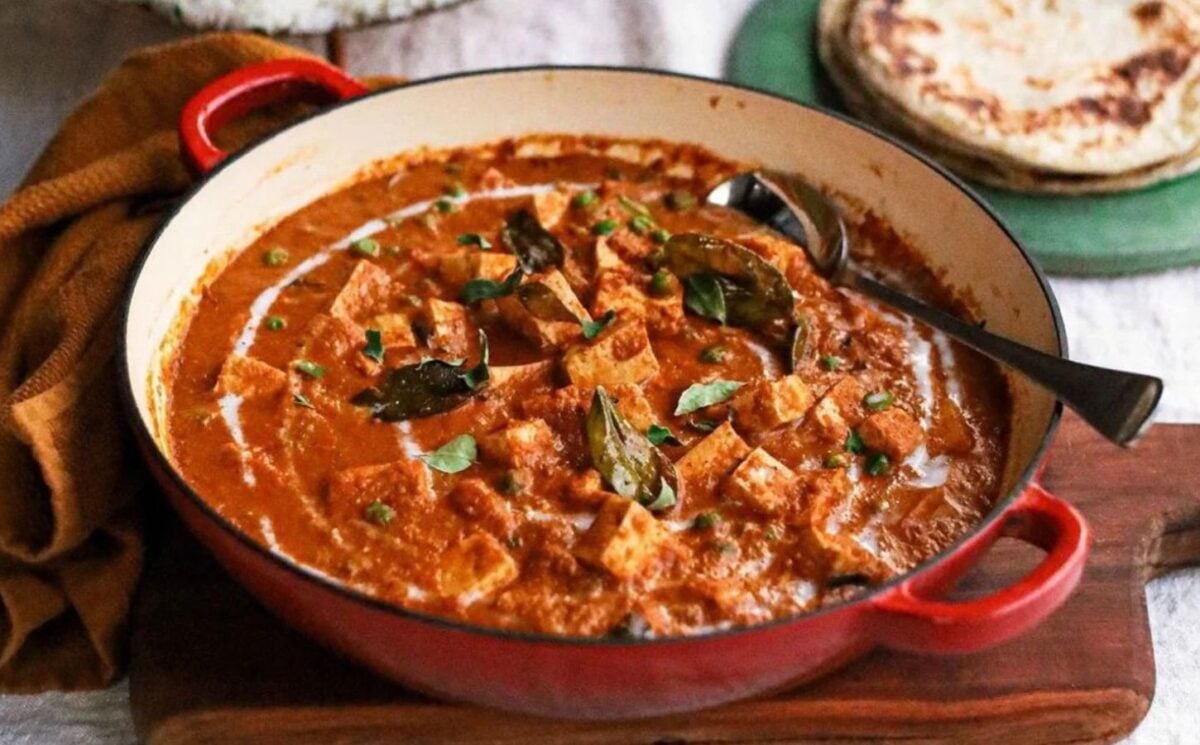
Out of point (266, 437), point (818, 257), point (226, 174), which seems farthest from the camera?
point (818, 257)

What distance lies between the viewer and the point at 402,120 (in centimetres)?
321

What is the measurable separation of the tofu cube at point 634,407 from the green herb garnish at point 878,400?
423mm

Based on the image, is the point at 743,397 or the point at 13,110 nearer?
the point at 743,397

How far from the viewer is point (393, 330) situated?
2.76 m

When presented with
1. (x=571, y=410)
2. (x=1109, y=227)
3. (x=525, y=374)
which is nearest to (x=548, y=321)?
(x=525, y=374)

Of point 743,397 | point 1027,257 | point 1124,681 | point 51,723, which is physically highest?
point 1027,257

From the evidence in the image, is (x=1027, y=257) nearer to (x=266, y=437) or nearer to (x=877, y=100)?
(x=877, y=100)

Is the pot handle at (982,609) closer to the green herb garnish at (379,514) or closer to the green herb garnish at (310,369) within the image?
the green herb garnish at (379,514)

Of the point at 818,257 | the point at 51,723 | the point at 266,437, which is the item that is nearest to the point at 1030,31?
the point at 818,257

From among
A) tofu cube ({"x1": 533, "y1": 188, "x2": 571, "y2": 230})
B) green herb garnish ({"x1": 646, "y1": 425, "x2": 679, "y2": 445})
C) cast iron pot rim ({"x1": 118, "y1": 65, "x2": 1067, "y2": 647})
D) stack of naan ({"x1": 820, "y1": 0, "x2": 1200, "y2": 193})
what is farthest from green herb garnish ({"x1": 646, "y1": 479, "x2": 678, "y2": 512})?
stack of naan ({"x1": 820, "y1": 0, "x2": 1200, "y2": 193})

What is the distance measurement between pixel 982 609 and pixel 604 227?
141 cm

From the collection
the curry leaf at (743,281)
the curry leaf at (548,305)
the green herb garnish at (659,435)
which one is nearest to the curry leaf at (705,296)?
the curry leaf at (743,281)

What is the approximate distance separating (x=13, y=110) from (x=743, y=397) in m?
2.46

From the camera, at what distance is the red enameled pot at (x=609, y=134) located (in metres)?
1.96
